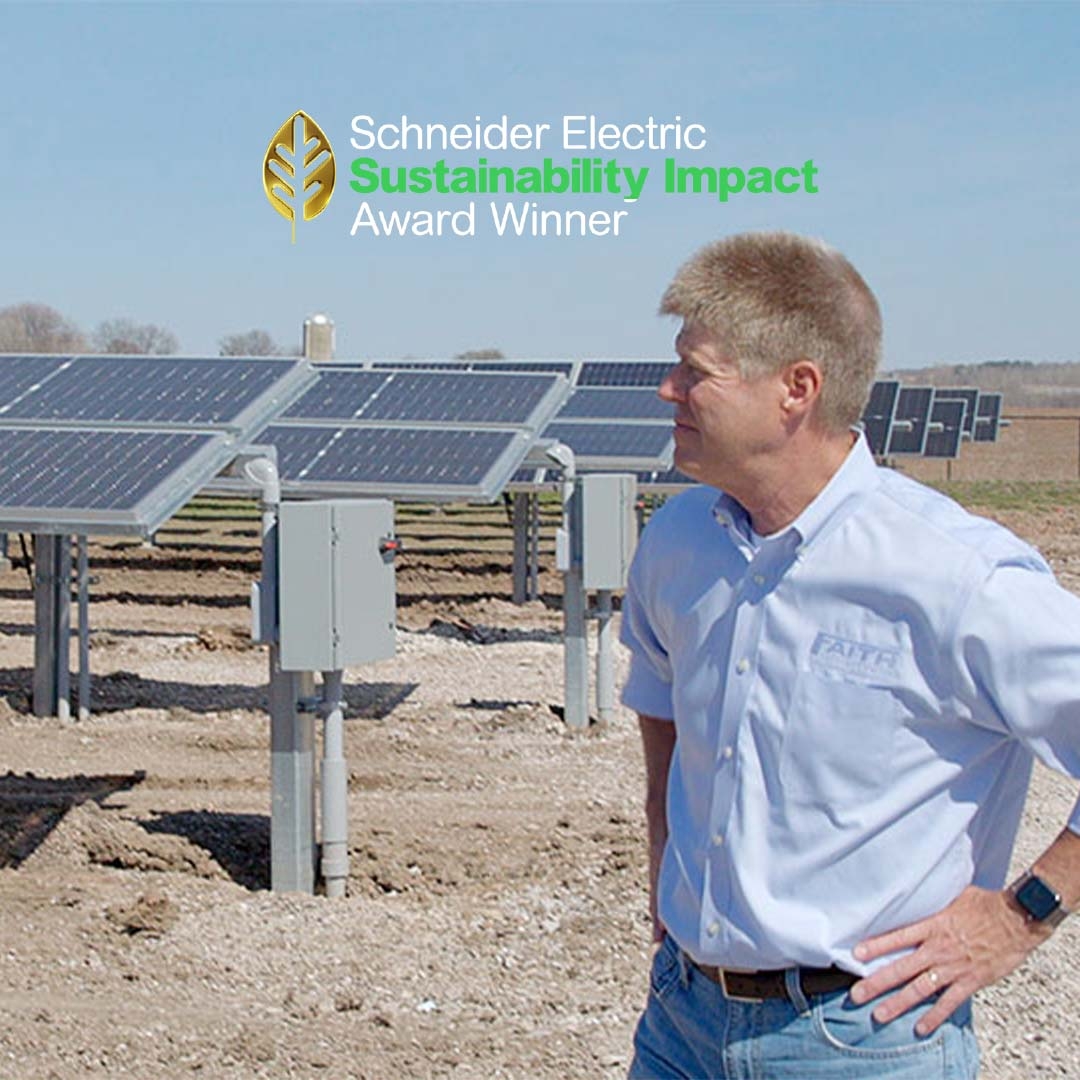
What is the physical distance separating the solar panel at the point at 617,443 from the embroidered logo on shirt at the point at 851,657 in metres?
10.8

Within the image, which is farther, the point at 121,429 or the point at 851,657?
the point at 121,429

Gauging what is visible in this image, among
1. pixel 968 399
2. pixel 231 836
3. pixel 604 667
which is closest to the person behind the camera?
pixel 231 836

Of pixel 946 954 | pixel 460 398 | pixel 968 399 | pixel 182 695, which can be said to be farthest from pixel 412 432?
pixel 968 399

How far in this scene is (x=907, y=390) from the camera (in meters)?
34.2

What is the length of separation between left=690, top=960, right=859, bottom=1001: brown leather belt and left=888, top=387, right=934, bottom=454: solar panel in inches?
1090

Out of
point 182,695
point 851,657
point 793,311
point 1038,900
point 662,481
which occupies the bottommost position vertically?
point 182,695

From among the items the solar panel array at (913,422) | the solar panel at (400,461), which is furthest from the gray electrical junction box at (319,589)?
the solar panel array at (913,422)

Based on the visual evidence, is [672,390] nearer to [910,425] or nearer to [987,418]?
[910,425]

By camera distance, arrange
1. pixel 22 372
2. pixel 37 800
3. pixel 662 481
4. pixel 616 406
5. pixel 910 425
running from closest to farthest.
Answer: pixel 37 800 → pixel 22 372 → pixel 662 481 → pixel 616 406 → pixel 910 425

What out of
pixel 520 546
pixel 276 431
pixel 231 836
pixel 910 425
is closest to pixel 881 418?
pixel 910 425

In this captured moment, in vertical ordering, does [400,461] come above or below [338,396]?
below

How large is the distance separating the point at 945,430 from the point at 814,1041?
3290 cm

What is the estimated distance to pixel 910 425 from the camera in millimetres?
31000

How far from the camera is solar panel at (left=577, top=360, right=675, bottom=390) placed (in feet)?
69.0
